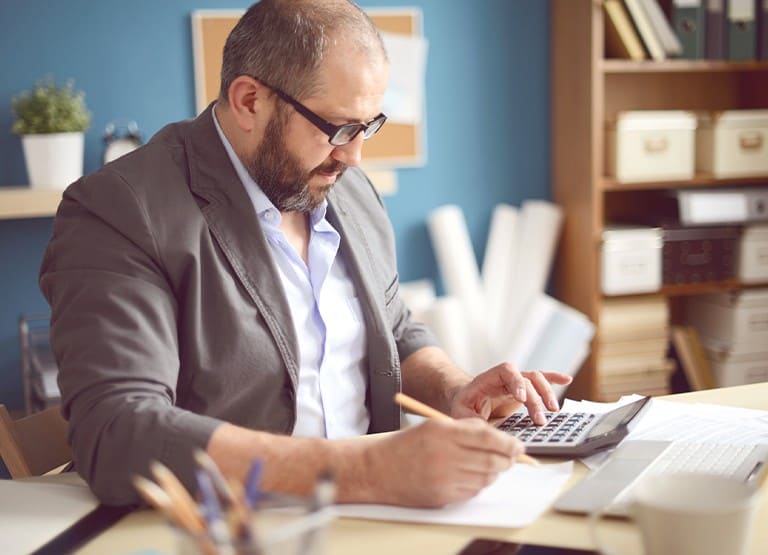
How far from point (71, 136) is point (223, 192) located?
66.0 inches

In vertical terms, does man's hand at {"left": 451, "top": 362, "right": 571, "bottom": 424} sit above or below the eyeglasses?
below

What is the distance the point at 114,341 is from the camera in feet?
4.04

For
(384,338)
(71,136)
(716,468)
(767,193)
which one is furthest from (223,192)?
(767,193)

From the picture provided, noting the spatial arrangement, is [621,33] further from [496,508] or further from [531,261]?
[496,508]

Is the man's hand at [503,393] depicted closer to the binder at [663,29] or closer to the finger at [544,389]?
the finger at [544,389]

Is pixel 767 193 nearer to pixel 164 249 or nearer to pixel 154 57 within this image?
pixel 154 57

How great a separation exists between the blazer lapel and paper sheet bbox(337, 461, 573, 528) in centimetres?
42

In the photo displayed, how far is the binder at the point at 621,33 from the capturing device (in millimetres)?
3314

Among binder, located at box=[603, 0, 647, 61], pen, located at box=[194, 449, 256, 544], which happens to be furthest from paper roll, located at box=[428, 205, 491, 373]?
pen, located at box=[194, 449, 256, 544]

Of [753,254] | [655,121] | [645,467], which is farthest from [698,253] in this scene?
[645,467]

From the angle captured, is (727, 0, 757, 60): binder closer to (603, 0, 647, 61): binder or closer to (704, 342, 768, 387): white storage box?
(603, 0, 647, 61): binder

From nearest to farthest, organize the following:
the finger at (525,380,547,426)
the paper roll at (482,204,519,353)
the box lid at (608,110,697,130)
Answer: the finger at (525,380,547,426) → the box lid at (608,110,697,130) → the paper roll at (482,204,519,353)

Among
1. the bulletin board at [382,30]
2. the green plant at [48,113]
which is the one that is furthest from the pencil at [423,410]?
the bulletin board at [382,30]

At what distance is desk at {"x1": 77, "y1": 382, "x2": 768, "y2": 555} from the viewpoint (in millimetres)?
987
